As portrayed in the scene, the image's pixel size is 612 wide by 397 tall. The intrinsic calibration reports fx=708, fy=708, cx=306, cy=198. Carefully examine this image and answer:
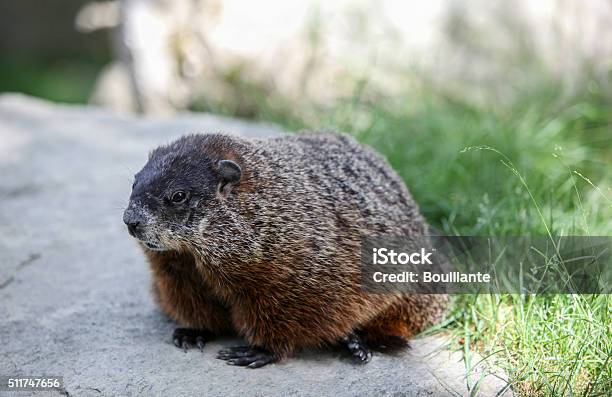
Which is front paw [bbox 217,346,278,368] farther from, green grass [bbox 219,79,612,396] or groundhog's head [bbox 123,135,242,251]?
green grass [bbox 219,79,612,396]

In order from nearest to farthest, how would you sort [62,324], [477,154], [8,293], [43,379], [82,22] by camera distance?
1. [43,379]
2. [62,324]
3. [8,293]
4. [477,154]
5. [82,22]

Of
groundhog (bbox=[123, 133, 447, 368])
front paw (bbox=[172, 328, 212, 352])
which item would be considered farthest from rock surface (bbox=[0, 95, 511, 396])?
groundhog (bbox=[123, 133, 447, 368])

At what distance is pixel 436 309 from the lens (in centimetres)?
438

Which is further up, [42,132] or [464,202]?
[42,132]

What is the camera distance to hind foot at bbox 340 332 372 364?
395 cm

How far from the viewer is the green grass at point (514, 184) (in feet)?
12.0

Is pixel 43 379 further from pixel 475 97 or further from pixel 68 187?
pixel 475 97

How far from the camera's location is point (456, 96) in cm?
786

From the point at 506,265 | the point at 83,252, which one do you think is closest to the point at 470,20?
the point at 506,265

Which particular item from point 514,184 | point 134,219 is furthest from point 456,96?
point 134,219

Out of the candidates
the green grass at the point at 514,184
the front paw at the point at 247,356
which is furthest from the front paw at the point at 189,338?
the green grass at the point at 514,184

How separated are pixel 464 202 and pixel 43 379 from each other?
3220 mm

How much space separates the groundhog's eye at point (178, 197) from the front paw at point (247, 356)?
911 millimetres

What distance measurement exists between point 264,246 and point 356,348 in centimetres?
80
